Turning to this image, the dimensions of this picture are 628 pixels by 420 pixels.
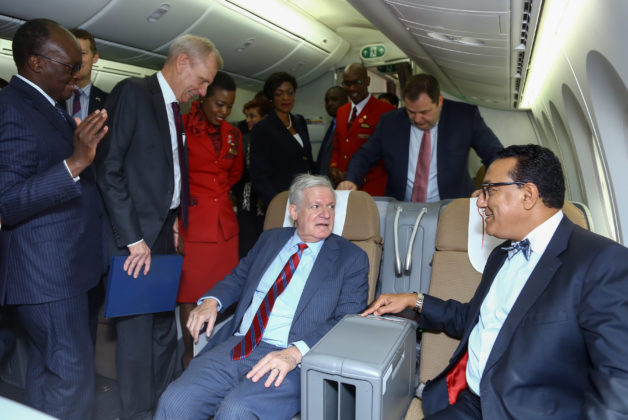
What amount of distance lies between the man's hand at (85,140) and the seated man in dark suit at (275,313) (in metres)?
0.86

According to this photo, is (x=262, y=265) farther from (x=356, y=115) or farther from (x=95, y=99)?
(x=356, y=115)

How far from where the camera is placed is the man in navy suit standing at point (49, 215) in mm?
2047

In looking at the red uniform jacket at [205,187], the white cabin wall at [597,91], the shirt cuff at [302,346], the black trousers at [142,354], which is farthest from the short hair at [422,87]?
the shirt cuff at [302,346]

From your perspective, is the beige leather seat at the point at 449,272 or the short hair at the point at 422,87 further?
the short hair at the point at 422,87

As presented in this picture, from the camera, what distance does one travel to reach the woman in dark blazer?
396cm

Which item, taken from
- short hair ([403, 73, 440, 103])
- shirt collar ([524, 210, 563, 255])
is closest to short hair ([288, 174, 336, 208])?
short hair ([403, 73, 440, 103])

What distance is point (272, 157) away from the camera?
4012 mm

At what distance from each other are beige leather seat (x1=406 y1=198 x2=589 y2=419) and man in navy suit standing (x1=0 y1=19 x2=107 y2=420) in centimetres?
163

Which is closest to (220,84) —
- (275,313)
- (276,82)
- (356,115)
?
(276,82)

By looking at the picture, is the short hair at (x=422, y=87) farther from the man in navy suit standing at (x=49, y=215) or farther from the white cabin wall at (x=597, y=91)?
the man in navy suit standing at (x=49, y=215)

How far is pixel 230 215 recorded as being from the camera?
10.9 ft

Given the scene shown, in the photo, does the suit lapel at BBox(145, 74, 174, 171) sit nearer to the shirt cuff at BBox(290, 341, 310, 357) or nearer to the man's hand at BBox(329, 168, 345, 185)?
the shirt cuff at BBox(290, 341, 310, 357)

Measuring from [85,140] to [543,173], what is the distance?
5.95 ft

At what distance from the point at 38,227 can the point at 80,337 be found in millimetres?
583
